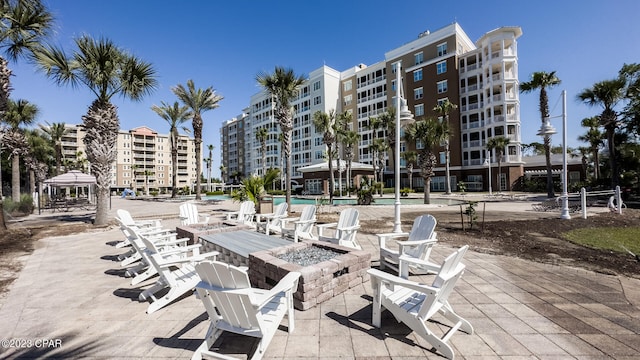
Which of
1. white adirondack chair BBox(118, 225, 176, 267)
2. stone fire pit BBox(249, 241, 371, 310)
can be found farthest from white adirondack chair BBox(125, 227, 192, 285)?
stone fire pit BBox(249, 241, 371, 310)

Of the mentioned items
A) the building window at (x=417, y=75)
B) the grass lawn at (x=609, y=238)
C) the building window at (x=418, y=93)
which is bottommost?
the grass lawn at (x=609, y=238)

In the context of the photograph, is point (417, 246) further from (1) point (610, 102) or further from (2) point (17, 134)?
(2) point (17, 134)

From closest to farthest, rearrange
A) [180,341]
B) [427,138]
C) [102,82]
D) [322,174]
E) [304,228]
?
[180,341]
[304,228]
[102,82]
[427,138]
[322,174]

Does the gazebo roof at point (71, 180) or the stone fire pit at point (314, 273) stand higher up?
the gazebo roof at point (71, 180)

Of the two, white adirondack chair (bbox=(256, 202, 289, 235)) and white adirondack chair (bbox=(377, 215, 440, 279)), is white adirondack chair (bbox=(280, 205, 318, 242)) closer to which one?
white adirondack chair (bbox=(256, 202, 289, 235))

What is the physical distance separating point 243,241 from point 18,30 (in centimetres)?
1231

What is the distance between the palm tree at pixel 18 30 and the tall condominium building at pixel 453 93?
23368 mm

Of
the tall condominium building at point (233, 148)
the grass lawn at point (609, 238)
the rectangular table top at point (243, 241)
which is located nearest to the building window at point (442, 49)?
the grass lawn at point (609, 238)

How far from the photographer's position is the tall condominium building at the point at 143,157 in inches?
3167

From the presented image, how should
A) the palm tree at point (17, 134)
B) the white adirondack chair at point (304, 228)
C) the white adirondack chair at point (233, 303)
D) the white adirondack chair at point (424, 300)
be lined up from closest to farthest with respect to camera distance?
the white adirondack chair at point (233, 303) < the white adirondack chair at point (424, 300) < the white adirondack chair at point (304, 228) < the palm tree at point (17, 134)

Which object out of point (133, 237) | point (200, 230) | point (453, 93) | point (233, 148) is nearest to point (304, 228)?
point (200, 230)

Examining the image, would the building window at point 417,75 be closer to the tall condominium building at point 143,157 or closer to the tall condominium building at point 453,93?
the tall condominium building at point 453,93

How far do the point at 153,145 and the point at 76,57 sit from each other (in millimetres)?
92495

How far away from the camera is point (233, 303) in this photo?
247cm
